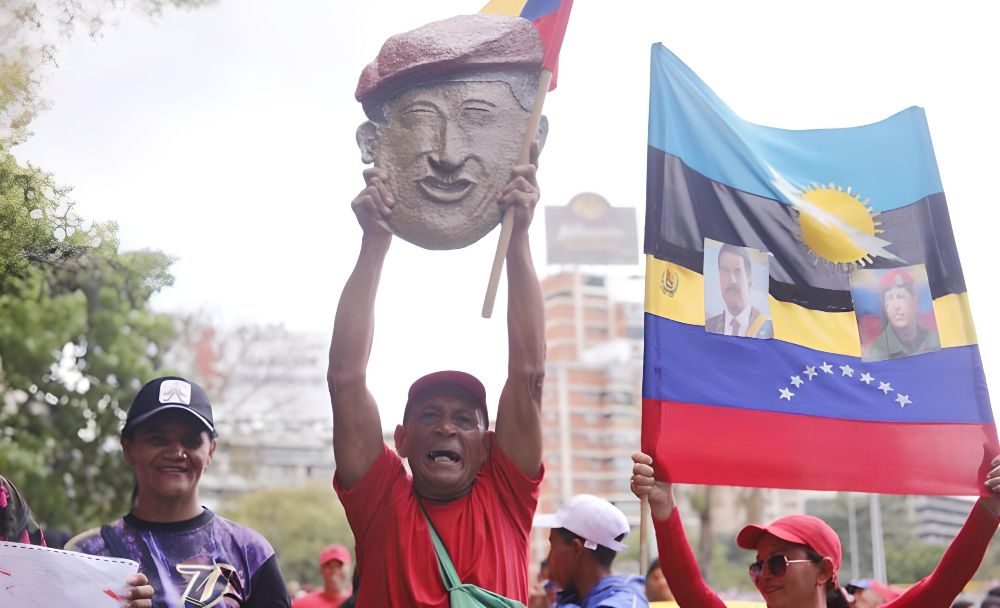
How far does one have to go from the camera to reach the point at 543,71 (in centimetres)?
363

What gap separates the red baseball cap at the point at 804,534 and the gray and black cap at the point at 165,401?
2.13m

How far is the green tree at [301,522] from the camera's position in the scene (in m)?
32.4

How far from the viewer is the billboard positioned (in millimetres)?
35906

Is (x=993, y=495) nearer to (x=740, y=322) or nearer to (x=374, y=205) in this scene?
(x=740, y=322)

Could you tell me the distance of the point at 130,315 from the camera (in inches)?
529

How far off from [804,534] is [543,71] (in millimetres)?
2024

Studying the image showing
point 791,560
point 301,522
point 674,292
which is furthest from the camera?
point 301,522

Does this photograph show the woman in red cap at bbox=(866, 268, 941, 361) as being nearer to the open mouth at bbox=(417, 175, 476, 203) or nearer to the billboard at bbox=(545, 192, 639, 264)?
the open mouth at bbox=(417, 175, 476, 203)

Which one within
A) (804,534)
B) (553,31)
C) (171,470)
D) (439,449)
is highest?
(553,31)

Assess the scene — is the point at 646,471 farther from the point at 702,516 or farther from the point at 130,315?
the point at 702,516

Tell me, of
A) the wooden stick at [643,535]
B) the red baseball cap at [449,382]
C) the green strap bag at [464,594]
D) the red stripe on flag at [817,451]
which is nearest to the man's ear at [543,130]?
the red baseball cap at [449,382]

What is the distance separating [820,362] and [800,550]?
0.89m

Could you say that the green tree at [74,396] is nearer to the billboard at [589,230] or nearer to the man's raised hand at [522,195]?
the man's raised hand at [522,195]

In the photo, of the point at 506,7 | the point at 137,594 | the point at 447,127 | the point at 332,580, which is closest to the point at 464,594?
the point at 137,594
